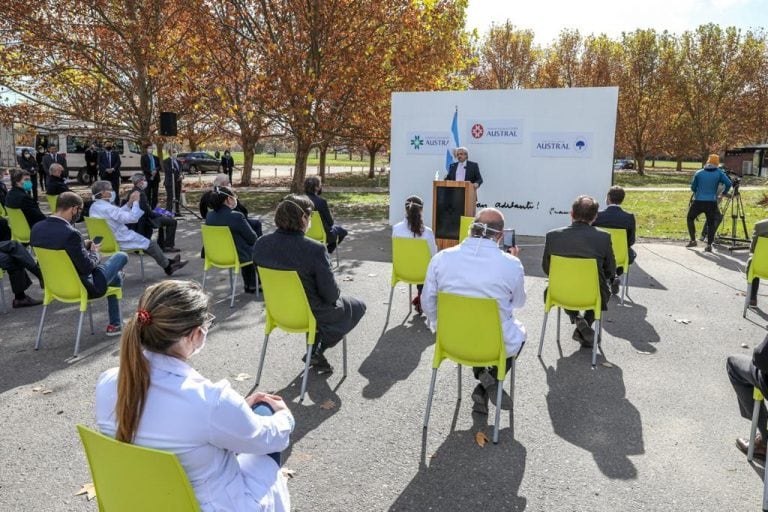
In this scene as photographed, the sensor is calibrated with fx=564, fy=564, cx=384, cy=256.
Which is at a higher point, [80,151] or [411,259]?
[80,151]

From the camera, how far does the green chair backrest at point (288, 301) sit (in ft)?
13.3

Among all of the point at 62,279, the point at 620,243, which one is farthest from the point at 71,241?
the point at 620,243

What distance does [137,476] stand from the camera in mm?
1727

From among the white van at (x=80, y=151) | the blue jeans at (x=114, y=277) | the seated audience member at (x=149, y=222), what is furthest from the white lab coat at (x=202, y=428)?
the white van at (x=80, y=151)

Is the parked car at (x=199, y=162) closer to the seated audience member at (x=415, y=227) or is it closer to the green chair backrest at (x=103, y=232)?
the green chair backrest at (x=103, y=232)

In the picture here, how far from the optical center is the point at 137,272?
8320 mm

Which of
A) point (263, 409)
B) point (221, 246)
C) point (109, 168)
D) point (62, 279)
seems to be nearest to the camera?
point (263, 409)

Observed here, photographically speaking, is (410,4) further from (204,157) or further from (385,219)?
(204,157)

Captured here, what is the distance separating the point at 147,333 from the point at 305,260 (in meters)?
2.31

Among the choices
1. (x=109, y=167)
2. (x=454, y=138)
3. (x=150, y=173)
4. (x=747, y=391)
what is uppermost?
(x=454, y=138)

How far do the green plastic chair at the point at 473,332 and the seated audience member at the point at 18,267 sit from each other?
482 cm

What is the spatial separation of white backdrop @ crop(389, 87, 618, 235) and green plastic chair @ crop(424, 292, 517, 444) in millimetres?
8188

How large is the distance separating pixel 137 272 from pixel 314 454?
597 cm

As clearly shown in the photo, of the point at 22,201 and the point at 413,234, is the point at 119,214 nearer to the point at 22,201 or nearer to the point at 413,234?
the point at 22,201
